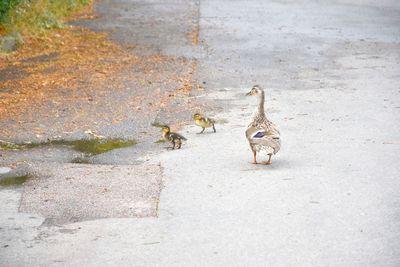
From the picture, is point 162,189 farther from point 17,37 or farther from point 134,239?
point 17,37

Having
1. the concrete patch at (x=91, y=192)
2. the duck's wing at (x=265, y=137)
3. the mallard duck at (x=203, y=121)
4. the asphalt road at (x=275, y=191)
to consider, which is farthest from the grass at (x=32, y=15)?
the duck's wing at (x=265, y=137)

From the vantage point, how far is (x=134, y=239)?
748 centimetres

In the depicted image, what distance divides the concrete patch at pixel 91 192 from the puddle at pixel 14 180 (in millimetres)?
130

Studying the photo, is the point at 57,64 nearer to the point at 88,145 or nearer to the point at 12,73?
the point at 12,73

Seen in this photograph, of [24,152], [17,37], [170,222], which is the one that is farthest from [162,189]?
[17,37]

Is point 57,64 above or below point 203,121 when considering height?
below

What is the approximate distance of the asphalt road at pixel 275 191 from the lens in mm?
7195

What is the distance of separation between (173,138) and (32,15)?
33.2 feet

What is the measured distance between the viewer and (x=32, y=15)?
1945 centimetres

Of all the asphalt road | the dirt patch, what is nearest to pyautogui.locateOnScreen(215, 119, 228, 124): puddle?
the asphalt road

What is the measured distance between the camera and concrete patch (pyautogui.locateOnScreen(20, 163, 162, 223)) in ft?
26.9

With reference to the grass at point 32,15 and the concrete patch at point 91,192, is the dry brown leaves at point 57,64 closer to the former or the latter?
the grass at point 32,15

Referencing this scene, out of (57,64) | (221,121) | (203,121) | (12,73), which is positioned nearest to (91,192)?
(203,121)

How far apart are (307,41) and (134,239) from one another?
39.3ft
